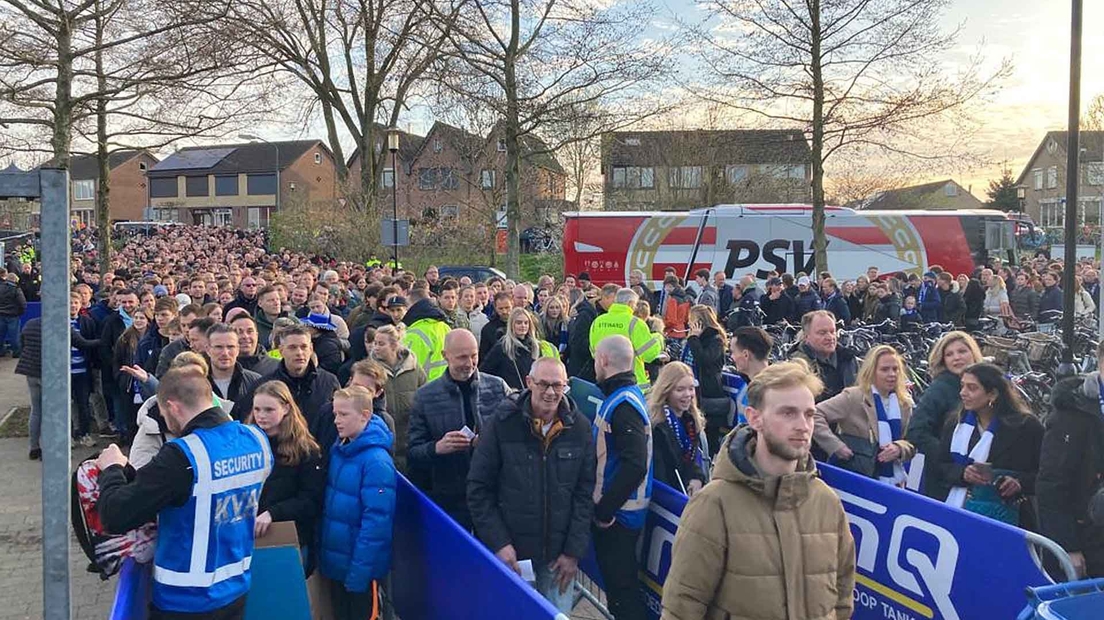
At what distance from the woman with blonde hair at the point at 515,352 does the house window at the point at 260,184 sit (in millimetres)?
82190

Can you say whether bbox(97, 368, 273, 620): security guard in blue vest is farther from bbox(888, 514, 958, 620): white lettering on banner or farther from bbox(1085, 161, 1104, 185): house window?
bbox(1085, 161, 1104, 185): house window

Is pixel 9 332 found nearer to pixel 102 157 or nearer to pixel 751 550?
pixel 102 157

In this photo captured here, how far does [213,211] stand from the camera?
3391 inches

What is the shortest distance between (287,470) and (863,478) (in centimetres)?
314

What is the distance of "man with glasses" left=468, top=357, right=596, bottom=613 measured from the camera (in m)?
4.42

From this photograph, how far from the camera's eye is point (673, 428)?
5.29 metres

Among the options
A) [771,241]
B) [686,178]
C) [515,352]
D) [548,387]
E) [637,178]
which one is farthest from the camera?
[637,178]

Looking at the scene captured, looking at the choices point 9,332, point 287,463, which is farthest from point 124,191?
point 287,463

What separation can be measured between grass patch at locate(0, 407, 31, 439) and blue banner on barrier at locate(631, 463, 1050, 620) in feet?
29.7

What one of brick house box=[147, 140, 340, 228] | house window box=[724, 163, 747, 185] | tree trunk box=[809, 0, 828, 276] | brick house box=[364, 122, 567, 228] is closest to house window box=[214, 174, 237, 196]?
brick house box=[147, 140, 340, 228]

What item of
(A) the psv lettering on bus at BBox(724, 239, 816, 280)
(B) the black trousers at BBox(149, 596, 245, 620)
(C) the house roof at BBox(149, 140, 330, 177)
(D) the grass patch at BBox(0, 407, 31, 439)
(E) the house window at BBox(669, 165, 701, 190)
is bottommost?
(D) the grass patch at BBox(0, 407, 31, 439)

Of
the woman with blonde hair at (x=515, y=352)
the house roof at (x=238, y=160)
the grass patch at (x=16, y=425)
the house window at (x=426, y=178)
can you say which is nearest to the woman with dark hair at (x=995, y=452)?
the woman with blonde hair at (x=515, y=352)

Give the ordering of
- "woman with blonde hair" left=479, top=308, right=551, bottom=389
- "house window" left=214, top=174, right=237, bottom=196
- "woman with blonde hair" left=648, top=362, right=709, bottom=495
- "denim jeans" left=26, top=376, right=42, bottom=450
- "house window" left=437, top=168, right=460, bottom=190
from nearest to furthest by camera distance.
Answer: "woman with blonde hair" left=648, top=362, right=709, bottom=495, "woman with blonde hair" left=479, top=308, right=551, bottom=389, "denim jeans" left=26, top=376, right=42, bottom=450, "house window" left=437, top=168, right=460, bottom=190, "house window" left=214, top=174, right=237, bottom=196

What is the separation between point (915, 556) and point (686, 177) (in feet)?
127
